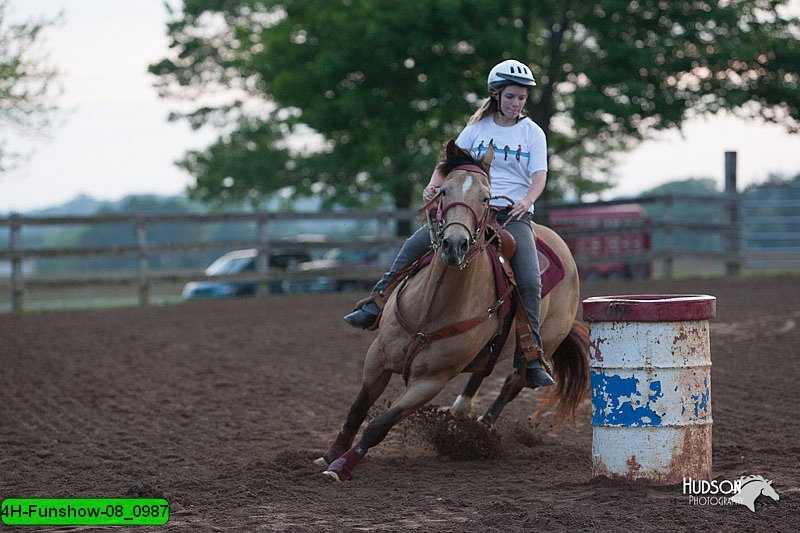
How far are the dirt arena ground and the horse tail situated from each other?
0.21 m

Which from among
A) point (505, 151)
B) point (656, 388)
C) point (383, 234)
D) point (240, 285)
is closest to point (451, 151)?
point (505, 151)

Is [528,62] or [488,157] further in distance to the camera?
[528,62]

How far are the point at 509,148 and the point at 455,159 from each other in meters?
0.72

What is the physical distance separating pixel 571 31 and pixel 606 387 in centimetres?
1953

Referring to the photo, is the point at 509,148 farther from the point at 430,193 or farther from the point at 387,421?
the point at 387,421

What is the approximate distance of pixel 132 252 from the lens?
60.8 ft

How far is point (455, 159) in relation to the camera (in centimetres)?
551

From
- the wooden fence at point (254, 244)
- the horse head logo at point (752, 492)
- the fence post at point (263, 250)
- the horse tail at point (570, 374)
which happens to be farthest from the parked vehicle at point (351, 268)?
the horse head logo at point (752, 492)

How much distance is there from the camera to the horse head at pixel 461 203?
5.00 metres

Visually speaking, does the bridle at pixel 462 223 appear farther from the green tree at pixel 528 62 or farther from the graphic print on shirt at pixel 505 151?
the green tree at pixel 528 62

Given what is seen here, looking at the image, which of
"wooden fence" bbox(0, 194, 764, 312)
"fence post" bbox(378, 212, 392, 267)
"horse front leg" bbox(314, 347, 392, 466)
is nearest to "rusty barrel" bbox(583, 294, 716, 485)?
"horse front leg" bbox(314, 347, 392, 466)

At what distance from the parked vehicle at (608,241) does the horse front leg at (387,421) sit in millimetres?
14852

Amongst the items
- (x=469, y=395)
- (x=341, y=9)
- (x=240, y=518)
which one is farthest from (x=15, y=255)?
(x=240, y=518)

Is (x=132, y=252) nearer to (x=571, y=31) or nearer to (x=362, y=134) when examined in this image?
(x=362, y=134)
